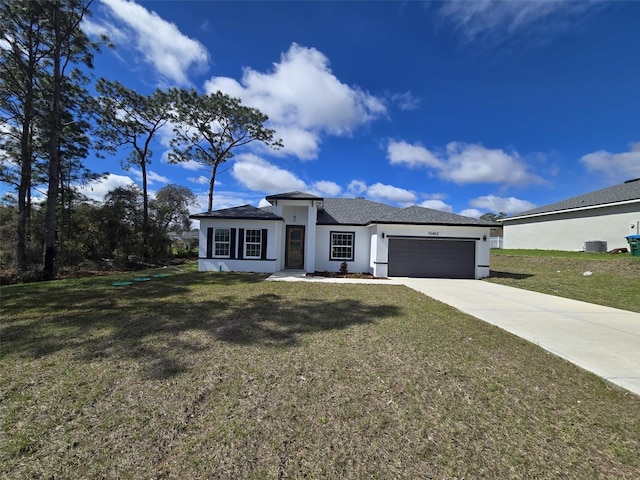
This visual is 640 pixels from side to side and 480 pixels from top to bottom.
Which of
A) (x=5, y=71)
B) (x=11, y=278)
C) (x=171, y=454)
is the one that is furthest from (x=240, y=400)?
(x=5, y=71)

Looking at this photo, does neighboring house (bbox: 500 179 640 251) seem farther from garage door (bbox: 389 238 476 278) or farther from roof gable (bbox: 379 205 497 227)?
garage door (bbox: 389 238 476 278)

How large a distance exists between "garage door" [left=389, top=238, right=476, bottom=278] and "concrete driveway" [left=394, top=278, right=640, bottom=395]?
384 cm

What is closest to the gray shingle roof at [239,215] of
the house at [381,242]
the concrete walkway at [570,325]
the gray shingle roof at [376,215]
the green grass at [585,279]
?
the house at [381,242]

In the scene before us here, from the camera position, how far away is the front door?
15.1m

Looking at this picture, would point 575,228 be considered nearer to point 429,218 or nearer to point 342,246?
point 429,218

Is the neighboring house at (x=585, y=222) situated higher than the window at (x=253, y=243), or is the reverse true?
the neighboring house at (x=585, y=222)

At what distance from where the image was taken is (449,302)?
8000mm

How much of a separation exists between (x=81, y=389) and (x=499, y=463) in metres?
4.23

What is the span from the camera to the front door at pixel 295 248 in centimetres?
1506

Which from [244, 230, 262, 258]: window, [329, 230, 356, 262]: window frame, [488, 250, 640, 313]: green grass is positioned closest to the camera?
[488, 250, 640, 313]: green grass

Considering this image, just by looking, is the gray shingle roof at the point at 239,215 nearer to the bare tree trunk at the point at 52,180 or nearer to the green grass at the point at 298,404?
the bare tree trunk at the point at 52,180

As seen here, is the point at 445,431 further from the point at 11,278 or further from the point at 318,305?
the point at 11,278

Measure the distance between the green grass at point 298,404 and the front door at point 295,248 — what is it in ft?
31.6

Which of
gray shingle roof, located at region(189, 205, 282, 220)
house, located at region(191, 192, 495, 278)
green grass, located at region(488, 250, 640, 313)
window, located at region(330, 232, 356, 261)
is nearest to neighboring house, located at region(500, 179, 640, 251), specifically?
green grass, located at region(488, 250, 640, 313)
